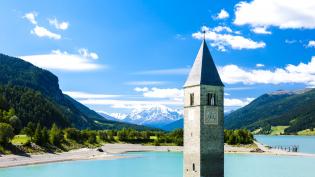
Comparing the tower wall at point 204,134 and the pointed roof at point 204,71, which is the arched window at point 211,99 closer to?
the tower wall at point 204,134

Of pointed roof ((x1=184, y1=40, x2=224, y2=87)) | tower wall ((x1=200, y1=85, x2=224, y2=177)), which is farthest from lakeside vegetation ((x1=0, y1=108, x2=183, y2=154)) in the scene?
tower wall ((x1=200, y1=85, x2=224, y2=177))

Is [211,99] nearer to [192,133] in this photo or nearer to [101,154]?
[192,133]

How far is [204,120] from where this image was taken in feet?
152

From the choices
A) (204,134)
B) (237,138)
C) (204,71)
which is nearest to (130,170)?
(204,134)

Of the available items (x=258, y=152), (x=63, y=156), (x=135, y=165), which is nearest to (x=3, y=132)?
(x=63, y=156)

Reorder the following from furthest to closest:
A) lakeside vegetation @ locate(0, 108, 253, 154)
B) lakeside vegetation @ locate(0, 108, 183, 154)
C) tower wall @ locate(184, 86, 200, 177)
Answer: lakeside vegetation @ locate(0, 108, 253, 154)
lakeside vegetation @ locate(0, 108, 183, 154)
tower wall @ locate(184, 86, 200, 177)

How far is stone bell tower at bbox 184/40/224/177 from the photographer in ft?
Result: 152

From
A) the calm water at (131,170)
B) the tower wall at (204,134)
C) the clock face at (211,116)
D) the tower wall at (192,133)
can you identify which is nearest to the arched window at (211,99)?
the tower wall at (204,134)

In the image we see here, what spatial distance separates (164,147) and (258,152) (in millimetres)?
37720

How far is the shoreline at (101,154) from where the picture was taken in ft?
335

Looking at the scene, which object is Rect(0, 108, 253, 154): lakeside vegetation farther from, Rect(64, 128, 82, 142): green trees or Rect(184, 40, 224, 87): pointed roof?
Rect(184, 40, 224, 87): pointed roof

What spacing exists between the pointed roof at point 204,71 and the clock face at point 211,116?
288cm

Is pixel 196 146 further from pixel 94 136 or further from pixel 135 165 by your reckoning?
pixel 94 136

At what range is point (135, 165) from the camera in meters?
111
